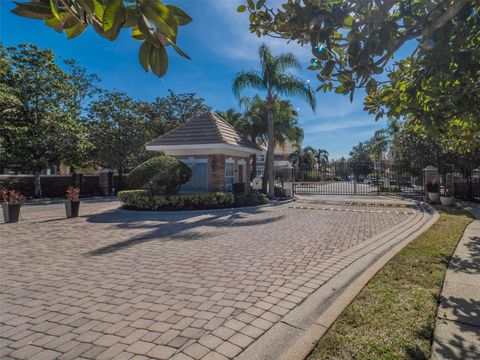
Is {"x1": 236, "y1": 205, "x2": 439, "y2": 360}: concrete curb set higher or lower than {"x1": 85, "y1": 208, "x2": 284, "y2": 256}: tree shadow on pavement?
lower

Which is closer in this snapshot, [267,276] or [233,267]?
[267,276]

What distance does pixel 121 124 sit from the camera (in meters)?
29.1

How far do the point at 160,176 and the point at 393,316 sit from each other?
41.3 ft

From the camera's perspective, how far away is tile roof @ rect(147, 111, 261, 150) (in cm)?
1684

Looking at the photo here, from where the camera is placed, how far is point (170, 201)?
47.5 feet

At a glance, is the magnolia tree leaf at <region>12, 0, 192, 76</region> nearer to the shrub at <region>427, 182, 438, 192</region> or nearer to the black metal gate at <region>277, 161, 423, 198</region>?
the shrub at <region>427, 182, 438, 192</region>

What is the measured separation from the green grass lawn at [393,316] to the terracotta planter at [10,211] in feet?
42.3

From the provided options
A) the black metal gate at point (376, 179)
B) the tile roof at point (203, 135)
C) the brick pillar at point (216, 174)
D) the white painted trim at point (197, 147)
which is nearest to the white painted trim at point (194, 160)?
the brick pillar at point (216, 174)

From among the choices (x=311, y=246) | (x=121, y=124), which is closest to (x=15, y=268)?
(x=311, y=246)

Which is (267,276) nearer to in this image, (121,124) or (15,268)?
(15,268)

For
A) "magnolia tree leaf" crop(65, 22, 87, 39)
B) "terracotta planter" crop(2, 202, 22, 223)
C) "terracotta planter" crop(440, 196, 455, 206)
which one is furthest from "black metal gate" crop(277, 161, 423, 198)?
"magnolia tree leaf" crop(65, 22, 87, 39)

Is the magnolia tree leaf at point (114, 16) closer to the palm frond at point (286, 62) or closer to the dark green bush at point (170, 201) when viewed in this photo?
the dark green bush at point (170, 201)

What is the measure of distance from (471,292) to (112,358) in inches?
192

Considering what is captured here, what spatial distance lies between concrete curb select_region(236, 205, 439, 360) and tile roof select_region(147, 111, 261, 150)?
1135cm
